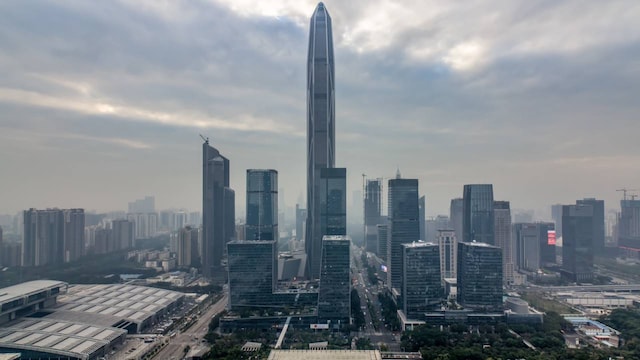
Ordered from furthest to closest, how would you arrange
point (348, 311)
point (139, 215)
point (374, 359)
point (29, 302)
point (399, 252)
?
point (139, 215) → point (399, 252) → point (348, 311) → point (29, 302) → point (374, 359)

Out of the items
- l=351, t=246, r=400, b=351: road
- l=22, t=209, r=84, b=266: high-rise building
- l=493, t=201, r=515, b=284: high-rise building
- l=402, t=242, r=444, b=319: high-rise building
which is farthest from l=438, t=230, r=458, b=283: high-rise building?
l=22, t=209, r=84, b=266: high-rise building

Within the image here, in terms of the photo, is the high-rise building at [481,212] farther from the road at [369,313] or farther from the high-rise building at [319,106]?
the high-rise building at [319,106]

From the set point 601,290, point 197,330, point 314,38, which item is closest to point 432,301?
point 197,330

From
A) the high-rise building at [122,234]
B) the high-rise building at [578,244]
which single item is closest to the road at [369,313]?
the high-rise building at [578,244]

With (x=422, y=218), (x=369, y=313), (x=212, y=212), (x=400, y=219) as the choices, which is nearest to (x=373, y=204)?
(x=422, y=218)

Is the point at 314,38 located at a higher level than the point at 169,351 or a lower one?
higher

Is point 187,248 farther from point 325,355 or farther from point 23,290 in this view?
point 325,355

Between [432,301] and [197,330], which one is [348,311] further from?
→ [197,330]
